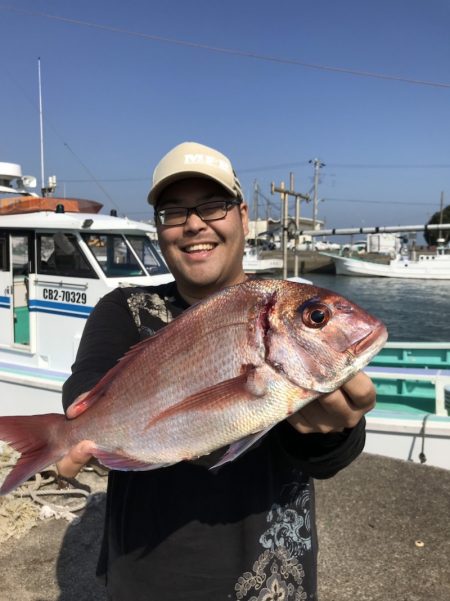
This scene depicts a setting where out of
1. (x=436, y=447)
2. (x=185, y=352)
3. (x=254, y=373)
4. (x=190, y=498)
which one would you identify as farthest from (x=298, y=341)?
(x=436, y=447)

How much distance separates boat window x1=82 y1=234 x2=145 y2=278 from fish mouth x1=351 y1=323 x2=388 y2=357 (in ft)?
19.4

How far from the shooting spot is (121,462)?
4.97 feet

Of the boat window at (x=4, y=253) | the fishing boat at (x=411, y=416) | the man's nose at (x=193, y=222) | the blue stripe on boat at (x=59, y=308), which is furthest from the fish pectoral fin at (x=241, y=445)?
the boat window at (x=4, y=253)

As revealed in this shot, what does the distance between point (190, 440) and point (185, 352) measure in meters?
0.26

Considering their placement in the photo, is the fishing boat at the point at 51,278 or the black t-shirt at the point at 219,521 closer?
the black t-shirt at the point at 219,521

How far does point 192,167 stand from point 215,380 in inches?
31.9

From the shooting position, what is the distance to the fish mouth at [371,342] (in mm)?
1332

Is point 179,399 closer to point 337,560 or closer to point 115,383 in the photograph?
point 115,383

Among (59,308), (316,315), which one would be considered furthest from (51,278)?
(316,315)

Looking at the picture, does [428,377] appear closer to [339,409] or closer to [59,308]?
[59,308]

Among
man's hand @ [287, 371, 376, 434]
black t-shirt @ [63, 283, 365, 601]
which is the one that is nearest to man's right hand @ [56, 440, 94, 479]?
black t-shirt @ [63, 283, 365, 601]

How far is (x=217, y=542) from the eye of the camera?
5.43 ft

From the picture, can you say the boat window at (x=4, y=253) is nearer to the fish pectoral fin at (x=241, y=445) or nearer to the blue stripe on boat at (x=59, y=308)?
the blue stripe on boat at (x=59, y=308)

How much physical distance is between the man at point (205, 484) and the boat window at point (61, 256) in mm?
5276
